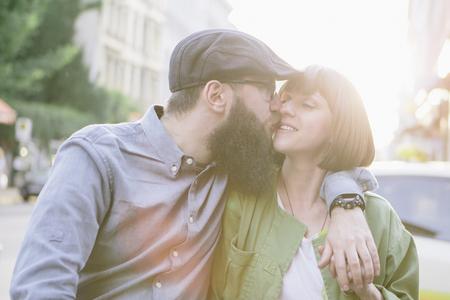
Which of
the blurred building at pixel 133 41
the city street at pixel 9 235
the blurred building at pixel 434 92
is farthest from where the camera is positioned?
the blurred building at pixel 133 41

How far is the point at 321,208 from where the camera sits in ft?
9.66

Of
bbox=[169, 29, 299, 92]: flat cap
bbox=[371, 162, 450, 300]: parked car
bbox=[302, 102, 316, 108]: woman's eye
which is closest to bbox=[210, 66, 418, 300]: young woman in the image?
bbox=[302, 102, 316, 108]: woman's eye

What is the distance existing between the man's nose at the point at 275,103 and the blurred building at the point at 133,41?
3707cm

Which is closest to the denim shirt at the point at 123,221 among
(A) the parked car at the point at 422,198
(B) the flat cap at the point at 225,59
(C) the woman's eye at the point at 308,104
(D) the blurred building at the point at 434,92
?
(B) the flat cap at the point at 225,59

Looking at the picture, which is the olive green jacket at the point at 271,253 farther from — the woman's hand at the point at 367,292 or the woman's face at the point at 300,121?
the woman's face at the point at 300,121

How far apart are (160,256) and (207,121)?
50 centimetres

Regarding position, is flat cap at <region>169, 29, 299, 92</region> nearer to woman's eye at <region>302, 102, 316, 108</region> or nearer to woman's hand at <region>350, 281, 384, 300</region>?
woman's eye at <region>302, 102, 316, 108</region>

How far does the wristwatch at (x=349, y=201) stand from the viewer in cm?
268

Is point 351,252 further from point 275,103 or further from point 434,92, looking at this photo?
point 434,92

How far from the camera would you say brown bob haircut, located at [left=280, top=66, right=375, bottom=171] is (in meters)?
2.81

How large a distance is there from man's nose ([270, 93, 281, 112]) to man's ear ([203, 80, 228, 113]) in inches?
8.2

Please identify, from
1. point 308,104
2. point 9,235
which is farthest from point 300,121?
point 9,235

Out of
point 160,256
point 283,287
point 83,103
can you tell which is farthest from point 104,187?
point 83,103

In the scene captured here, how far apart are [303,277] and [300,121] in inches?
22.8
